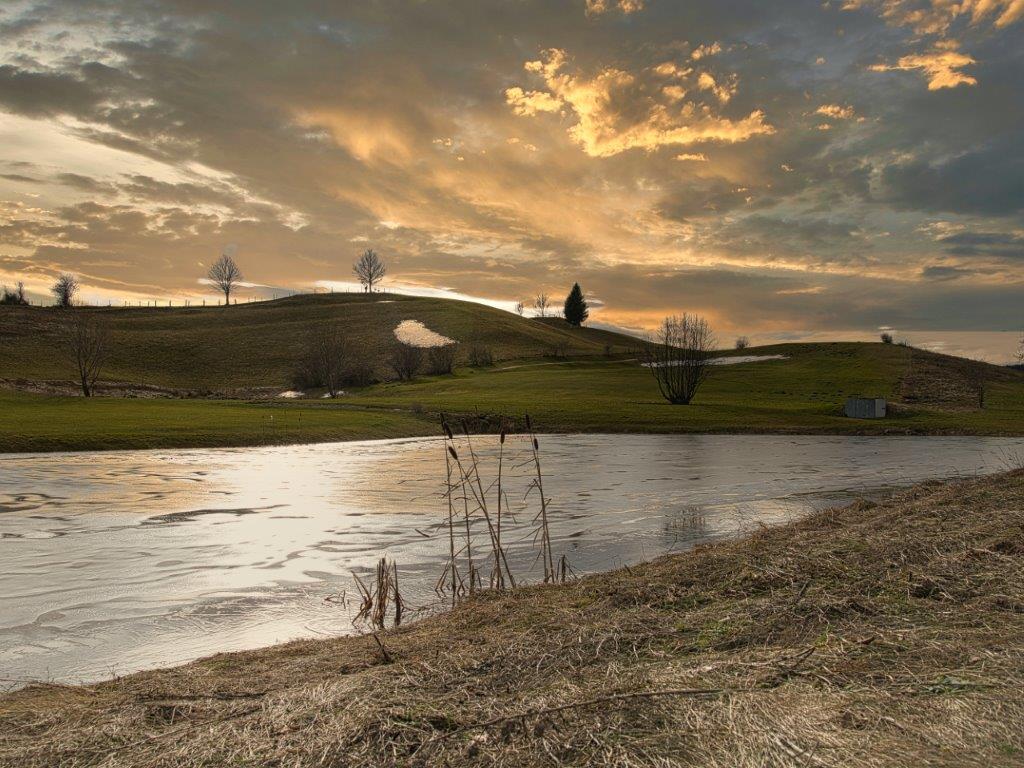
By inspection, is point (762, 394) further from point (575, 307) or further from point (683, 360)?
point (575, 307)

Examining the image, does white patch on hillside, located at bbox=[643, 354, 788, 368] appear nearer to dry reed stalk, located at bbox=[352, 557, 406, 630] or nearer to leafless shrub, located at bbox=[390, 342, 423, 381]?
leafless shrub, located at bbox=[390, 342, 423, 381]

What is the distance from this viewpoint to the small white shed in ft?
160

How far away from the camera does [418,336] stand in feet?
373

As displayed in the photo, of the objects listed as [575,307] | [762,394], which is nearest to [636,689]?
[762,394]

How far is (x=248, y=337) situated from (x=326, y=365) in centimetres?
3813

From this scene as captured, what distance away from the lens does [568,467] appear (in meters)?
26.2

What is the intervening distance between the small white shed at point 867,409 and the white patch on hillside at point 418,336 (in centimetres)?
6783

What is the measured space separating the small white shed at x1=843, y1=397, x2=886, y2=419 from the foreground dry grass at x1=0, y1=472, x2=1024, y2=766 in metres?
44.4

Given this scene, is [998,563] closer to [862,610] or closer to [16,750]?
[862,610]

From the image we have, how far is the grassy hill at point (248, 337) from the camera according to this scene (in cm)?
8769

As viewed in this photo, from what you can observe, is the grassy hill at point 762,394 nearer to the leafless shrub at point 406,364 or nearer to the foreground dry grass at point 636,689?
the leafless shrub at point 406,364

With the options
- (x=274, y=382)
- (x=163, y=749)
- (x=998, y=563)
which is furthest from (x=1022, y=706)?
(x=274, y=382)

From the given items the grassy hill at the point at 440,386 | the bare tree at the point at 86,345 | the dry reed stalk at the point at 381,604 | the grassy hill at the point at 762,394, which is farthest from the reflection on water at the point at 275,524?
the bare tree at the point at 86,345

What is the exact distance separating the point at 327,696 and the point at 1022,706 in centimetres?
415
